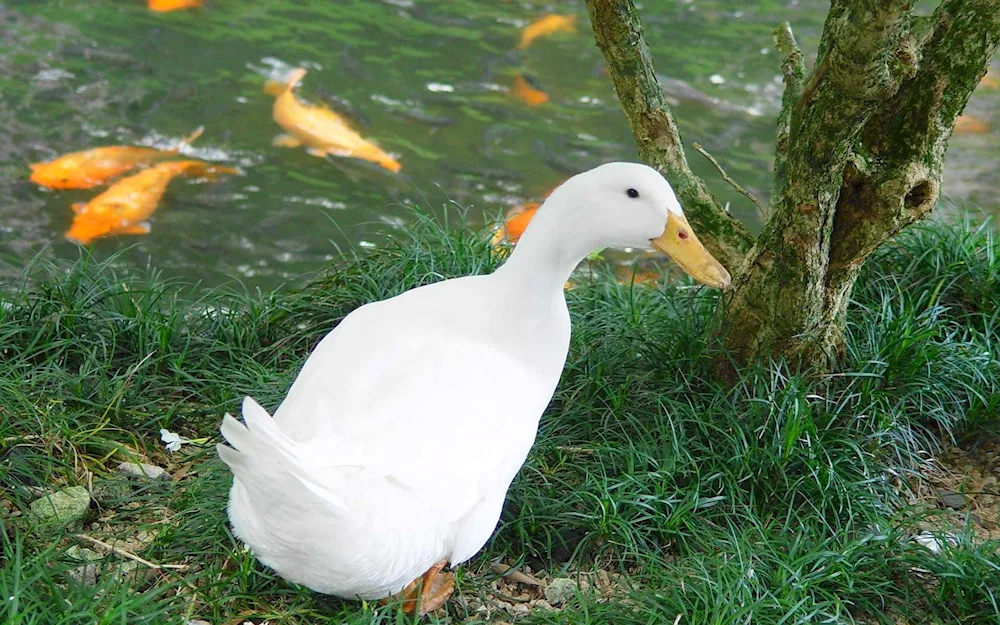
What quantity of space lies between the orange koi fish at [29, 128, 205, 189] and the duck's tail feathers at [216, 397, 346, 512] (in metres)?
3.64

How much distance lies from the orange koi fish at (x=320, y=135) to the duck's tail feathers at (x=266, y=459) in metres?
3.69

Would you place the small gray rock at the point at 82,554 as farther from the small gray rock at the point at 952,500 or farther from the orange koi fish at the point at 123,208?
the orange koi fish at the point at 123,208

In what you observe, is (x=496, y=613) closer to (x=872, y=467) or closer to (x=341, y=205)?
(x=872, y=467)

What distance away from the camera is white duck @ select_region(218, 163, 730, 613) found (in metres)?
2.09

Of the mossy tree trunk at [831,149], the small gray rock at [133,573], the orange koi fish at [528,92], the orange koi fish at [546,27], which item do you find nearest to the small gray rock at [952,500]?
the mossy tree trunk at [831,149]

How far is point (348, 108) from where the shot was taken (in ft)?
19.6

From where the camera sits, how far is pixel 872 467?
9.68 ft

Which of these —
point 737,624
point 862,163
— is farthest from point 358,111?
point 737,624

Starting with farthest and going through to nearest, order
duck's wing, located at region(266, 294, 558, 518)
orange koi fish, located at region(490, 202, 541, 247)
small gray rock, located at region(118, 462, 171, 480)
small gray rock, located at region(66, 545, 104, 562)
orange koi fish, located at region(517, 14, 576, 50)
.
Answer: orange koi fish, located at region(517, 14, 576, 50)
orange koi fish, located at region(490, 202, 541, 247)
small gray rock, located at region(118, 462, 171, 480)
small gray rock, located at region(66, 545, 104, 562)
duck's wing, located at region(266, 294, 558, 518)

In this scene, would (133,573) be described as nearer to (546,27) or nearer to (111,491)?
(111,491)

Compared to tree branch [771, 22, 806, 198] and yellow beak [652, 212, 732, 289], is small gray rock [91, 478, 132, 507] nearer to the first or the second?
yellow beak [652, 212, 732, 289]

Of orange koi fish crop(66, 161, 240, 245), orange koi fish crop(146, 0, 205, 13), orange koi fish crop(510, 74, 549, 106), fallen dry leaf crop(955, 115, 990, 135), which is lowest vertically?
orange koi fish crop(66, 161, 240, 245)

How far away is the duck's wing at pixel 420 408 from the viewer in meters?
2.27

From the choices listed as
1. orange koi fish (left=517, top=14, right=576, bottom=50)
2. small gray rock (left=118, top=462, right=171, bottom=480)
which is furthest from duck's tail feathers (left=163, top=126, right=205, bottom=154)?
small gray rock (left=118, top=462, right=171, bottom=480)
